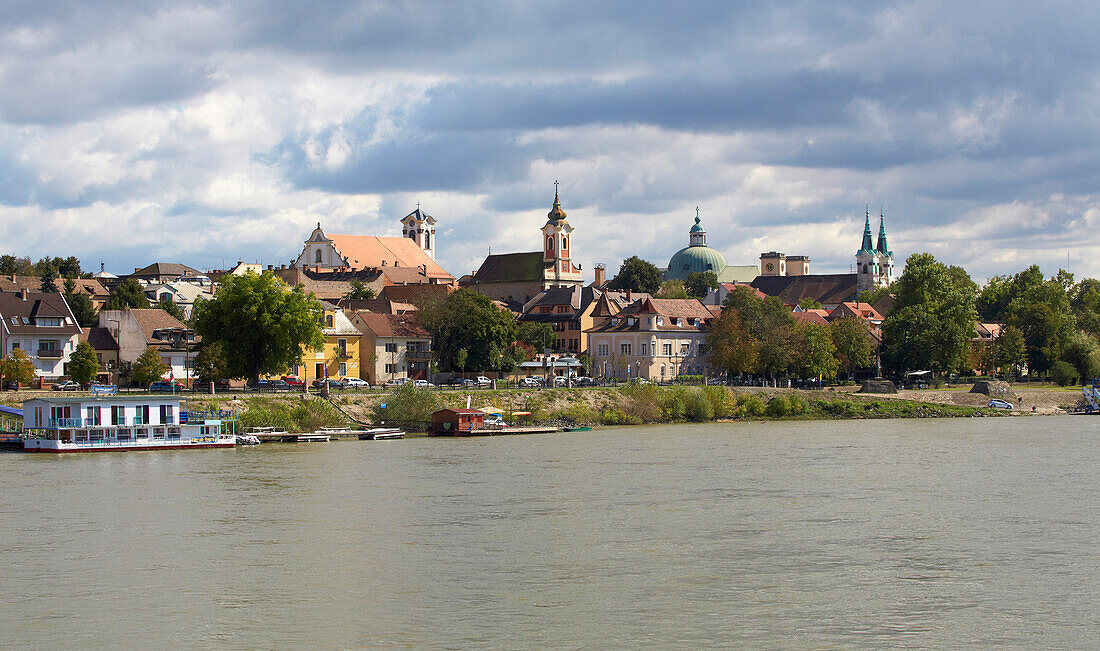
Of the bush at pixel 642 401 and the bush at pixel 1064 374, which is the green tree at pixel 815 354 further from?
the bush at pixel 1064 374

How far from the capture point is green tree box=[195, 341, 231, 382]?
7338 centimetres

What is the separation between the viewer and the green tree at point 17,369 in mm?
73375

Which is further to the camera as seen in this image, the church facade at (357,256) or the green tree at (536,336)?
the church facade at (357,256)

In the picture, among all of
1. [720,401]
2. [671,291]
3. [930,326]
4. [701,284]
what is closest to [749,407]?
[720,401]

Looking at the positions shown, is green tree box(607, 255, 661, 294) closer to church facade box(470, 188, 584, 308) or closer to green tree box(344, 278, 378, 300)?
church facade box(470, 188, 584, 308)

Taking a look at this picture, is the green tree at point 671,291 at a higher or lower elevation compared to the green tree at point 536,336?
higher

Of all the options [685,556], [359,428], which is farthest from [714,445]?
[685,556]

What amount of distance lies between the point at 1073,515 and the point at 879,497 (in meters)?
6.38

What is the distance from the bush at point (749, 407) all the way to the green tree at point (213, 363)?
113 feet

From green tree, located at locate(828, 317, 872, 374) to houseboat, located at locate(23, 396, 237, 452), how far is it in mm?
60683

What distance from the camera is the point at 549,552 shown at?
32.1 meters

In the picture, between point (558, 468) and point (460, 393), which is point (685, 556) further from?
point (460, 393)

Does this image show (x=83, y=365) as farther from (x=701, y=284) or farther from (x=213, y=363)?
(x=701, y=284)

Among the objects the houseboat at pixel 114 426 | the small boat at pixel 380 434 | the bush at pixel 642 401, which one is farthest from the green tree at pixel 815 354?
the houseboat at pixel 114 426
